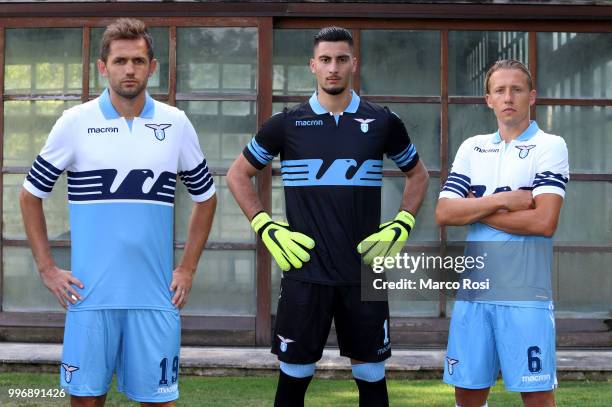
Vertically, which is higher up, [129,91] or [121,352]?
[129,91]

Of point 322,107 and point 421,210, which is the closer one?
point 322,107

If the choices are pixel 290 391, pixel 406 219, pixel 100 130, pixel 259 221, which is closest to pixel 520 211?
pixel 406 219

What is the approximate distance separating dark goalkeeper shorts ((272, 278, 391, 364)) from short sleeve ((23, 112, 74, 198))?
1222 mm

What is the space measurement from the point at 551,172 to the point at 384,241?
85cm

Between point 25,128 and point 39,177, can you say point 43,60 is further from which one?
point 39,177

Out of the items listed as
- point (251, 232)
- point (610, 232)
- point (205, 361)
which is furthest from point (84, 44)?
point (610, 232)

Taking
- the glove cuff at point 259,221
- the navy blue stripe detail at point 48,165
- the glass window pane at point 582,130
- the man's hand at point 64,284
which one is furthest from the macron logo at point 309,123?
the glass window pane at point 582,130

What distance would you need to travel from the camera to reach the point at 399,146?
5168 millimetres

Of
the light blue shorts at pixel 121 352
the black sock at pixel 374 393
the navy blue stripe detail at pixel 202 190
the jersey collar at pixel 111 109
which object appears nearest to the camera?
the light blue shorts at pixel 121 352

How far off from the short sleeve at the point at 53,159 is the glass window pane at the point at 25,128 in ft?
12.8

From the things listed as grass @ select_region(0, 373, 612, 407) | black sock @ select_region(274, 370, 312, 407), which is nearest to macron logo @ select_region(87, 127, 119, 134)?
black sock @ select_region(274, 370, 312, 407)

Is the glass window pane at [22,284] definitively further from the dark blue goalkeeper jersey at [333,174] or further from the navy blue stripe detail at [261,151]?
the dark blue goalkeeper jersey at [333,174]

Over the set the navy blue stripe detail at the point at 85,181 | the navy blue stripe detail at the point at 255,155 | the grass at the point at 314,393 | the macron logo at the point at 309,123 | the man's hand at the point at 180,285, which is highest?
the macron logo at the point at 309,123

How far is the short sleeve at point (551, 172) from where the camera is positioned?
4871 millimetres
